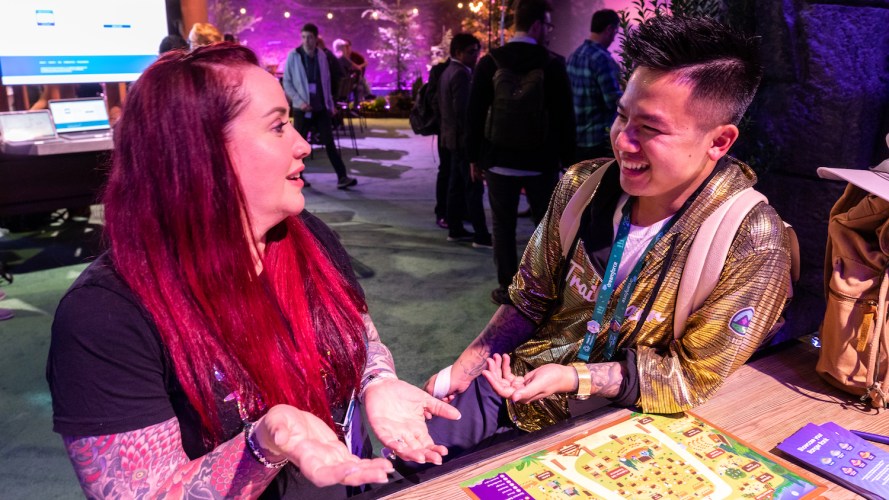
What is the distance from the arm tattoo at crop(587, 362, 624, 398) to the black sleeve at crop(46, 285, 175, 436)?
86 centimetres

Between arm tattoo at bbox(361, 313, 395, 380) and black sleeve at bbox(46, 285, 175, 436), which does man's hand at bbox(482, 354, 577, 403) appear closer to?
arm tattoo at bbox(361, 313, 395, 380)

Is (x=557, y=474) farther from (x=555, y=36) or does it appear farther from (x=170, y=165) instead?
(x=555, y=36)

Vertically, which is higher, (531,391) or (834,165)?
(834,165)

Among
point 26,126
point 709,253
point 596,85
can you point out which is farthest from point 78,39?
point 709,253

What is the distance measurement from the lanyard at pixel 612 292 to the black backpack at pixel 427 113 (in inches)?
163

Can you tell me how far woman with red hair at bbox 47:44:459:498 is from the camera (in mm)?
1022

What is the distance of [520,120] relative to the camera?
11.9ft

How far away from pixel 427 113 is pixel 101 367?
482cm

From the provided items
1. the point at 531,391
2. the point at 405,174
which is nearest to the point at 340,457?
the point at 531,391

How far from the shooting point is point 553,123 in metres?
3.73

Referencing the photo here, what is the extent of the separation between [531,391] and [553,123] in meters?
2.68

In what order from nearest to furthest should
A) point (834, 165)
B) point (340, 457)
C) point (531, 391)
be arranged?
point (340, 457) < point (531, 391) < point (834, 165)

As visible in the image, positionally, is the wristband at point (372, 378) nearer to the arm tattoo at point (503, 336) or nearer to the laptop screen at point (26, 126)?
the arm tattoo at point (503, 336)

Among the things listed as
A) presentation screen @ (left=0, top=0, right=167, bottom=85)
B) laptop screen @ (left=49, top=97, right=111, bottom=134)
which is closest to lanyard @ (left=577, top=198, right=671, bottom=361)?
laptop screen @ (left=49, top=97, right=111, bottom=134)
